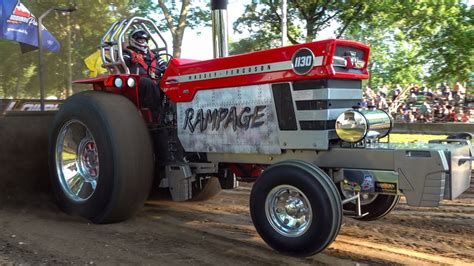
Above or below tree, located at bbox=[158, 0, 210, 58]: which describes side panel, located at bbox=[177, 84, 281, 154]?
below

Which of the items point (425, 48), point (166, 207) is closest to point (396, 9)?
point (425, 48)

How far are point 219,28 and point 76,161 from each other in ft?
7.35

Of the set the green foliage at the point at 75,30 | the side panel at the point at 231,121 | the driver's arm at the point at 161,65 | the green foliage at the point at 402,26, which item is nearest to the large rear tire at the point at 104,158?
the side panel at the point at 231,121

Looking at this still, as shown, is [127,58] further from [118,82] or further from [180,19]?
[180,19]

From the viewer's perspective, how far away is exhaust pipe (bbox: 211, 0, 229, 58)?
572 cm

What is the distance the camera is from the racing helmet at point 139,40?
5727 mm

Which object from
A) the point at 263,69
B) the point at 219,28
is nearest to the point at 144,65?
the point at 219,28

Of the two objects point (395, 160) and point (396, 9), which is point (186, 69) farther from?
point (396, 9)

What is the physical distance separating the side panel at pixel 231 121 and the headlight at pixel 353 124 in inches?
24.2

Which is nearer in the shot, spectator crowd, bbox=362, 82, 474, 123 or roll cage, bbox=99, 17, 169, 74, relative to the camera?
roll cage, bbox=99, 17, 169, 74

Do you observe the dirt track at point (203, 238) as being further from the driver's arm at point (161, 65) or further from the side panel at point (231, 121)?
the driver's arm at point (161, 65)

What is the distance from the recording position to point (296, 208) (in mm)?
3881

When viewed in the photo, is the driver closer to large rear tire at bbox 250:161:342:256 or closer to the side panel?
the side panel

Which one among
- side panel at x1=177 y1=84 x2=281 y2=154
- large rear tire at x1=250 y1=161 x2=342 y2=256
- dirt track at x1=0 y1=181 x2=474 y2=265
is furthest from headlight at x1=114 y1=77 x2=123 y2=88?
large rear tire at x1=250 y1=161 x2=342 y2=256
